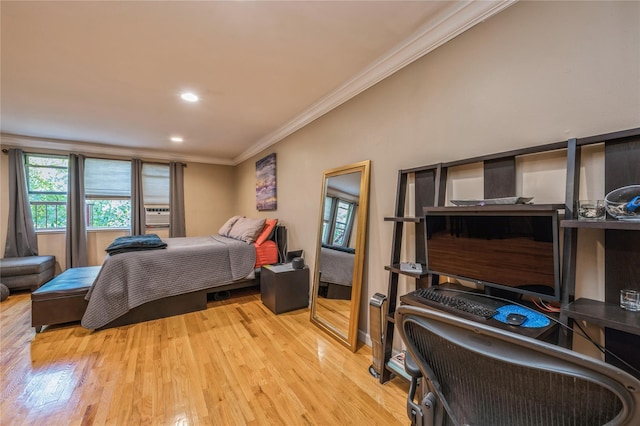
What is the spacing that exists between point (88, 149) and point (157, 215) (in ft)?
4.99

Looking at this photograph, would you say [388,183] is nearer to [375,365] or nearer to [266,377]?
[375,365]

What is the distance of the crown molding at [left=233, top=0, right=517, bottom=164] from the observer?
1474 millimetres

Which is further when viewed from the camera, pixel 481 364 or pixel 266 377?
pixel 266 377

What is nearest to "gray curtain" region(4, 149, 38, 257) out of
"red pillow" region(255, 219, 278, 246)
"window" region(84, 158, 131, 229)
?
"window" region(84, 158, 131, 229)

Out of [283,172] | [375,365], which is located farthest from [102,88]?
[375,365]

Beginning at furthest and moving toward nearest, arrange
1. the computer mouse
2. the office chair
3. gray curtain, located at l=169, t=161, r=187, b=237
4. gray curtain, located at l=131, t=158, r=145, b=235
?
gray curtain, located at l=169, t=161, r=187, b=237 → gray curtain, located at l=131, t=158, r=145, b=235 → the computer mouse → the office chair

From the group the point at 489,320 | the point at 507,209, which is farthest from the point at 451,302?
the point at 507,209

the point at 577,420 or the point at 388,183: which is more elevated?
the point at 388,183

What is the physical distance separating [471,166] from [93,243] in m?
5.83

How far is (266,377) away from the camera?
1.88 metres

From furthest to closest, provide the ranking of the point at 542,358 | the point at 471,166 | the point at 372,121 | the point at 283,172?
1. the point at 283,172
2. the point at 372,121
3. the point at 471,166
4. the point at 542,358

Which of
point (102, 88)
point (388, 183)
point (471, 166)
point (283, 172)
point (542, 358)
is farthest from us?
point (283, 172)

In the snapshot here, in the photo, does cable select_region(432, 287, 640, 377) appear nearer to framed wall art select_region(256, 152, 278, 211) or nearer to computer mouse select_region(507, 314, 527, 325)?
computer mouse select_region(507, 314, 527, 325)

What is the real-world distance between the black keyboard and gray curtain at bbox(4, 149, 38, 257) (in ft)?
18.6
